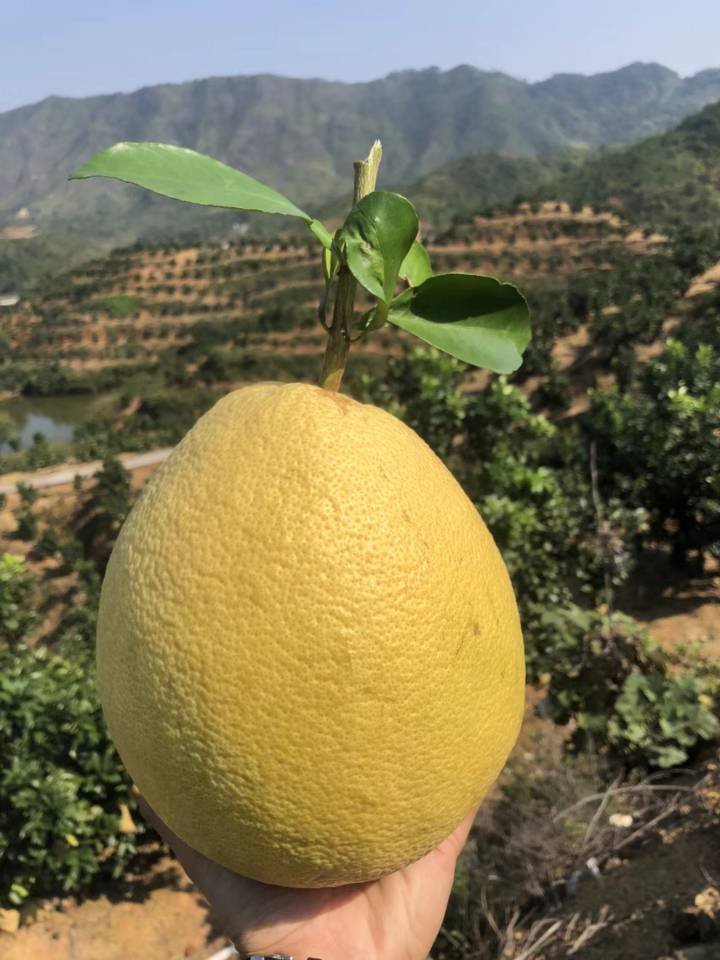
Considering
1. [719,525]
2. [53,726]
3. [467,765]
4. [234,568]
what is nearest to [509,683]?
[467,765]

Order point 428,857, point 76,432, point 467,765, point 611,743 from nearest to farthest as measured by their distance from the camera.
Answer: point 467,765, point 428,857, point 611,743, point 76,432

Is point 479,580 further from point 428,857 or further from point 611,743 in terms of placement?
point 611,743

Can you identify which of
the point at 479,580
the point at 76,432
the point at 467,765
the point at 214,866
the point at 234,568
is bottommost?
the point at 76,432

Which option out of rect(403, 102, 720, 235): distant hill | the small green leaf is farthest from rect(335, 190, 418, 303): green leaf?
rect(403, 102, 720, 235): distant hill

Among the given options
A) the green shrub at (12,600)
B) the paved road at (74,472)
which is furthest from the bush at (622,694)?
the paved road at (74,472)

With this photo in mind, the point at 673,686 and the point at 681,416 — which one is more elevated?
the point at 681,416

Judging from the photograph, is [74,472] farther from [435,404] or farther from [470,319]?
[470,319]

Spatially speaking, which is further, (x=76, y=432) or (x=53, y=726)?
(x=76, y=432)

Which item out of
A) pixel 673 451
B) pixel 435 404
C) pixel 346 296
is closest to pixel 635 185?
pixel 673 451
